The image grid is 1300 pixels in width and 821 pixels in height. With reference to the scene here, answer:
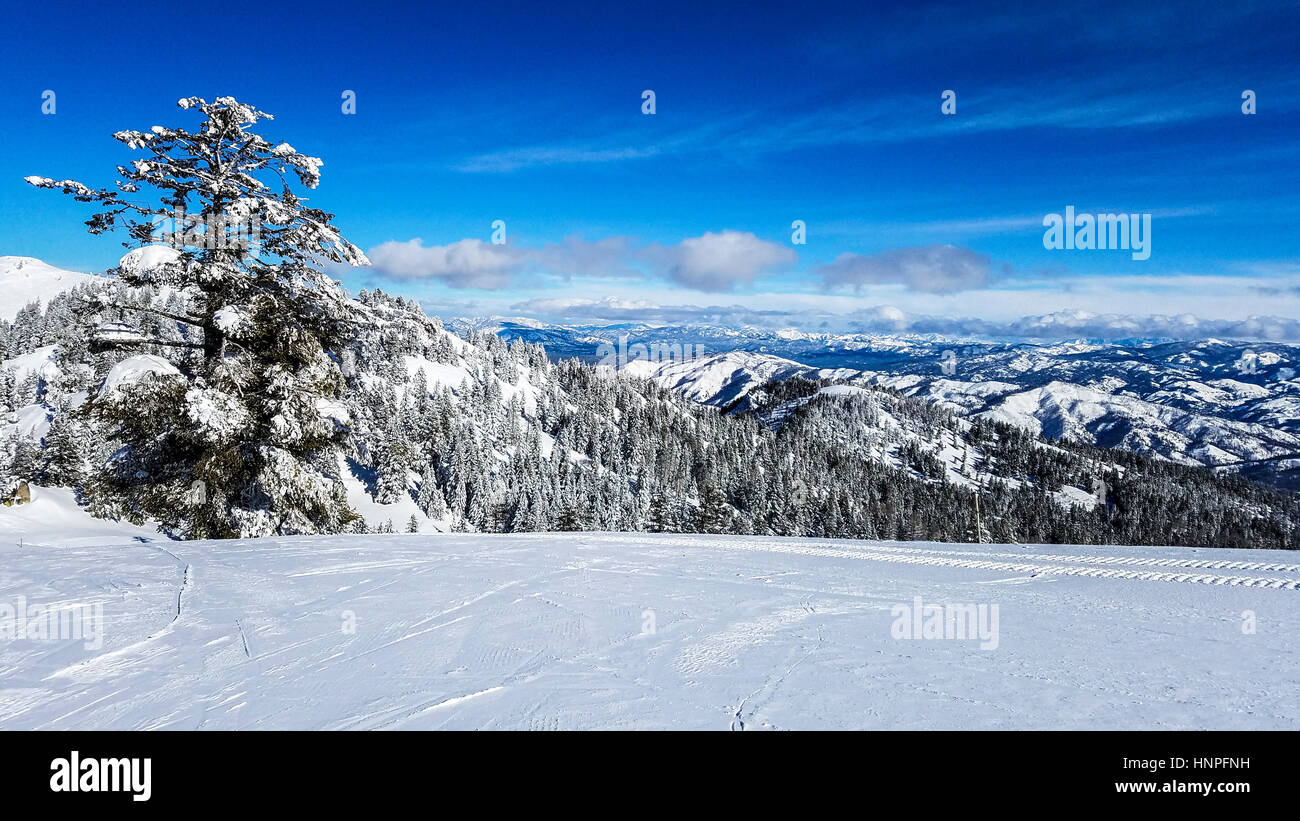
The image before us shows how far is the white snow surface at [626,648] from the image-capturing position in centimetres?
330

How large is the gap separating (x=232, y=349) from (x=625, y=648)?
12.3m

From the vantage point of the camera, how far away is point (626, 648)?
4465 mm

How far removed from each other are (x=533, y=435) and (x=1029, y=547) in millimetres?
148853

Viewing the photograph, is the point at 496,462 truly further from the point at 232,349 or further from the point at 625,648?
the point at 625,648

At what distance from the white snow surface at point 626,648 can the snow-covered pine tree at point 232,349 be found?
4028 millimetres

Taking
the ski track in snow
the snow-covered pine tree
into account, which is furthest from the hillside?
the ski track in snow

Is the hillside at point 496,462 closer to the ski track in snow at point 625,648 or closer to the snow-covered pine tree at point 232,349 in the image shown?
the snow-covered pine tree at point 232,349

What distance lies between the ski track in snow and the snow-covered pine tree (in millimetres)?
3986

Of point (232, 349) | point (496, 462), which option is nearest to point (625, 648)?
point (232, 349)

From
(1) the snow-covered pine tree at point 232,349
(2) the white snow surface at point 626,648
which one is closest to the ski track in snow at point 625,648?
(2) the white snow surface at point 626,648

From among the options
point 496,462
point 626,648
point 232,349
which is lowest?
point 496,462
